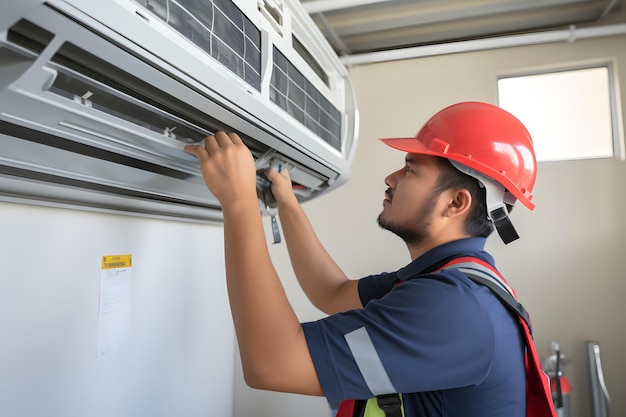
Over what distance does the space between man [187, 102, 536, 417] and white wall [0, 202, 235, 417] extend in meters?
0.45

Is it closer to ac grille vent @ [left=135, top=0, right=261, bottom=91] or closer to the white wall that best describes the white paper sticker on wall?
the white wall

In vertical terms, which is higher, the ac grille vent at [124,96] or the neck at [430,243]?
the ac grille vent at [124,96]

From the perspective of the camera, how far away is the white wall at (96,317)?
0.96 m

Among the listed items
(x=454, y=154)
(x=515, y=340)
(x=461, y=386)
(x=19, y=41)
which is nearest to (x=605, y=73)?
(x=454, y=154)

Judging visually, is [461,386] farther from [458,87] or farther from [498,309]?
[458,87]

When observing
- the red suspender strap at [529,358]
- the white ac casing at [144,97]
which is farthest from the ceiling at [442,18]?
the red suspender strap at [529,358]

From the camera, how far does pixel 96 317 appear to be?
1173 millimetres

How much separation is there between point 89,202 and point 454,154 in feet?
2.82

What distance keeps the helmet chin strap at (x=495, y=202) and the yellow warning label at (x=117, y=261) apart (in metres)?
0.91

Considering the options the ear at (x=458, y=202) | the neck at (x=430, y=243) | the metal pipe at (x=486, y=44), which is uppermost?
the metal pipe at (x=486, y=44)

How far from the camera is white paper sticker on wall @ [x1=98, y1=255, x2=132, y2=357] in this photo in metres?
1.20

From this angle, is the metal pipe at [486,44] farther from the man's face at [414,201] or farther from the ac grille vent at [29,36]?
the ac grille vent at [29,36]

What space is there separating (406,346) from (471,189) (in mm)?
411

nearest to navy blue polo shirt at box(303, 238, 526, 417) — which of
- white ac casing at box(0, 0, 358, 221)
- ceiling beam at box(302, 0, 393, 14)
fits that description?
white ac casing at box(0, 0, 358, 221)
